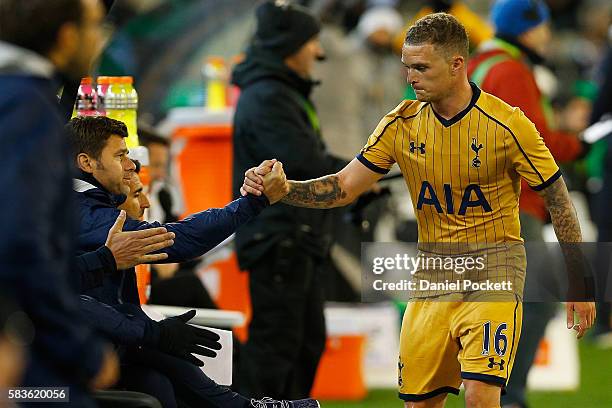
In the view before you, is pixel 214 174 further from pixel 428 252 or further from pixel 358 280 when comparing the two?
pixel 428 252

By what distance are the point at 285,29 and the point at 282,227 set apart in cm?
115

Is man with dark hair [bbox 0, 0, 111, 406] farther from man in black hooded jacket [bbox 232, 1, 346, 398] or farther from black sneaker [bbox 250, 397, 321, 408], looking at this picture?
man in black hooded jacket [bbox 232, 1, 346, 398]

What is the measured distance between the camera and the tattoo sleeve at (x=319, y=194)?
5680mm

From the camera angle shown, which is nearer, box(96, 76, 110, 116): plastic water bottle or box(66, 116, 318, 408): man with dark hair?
box(66, 116, 318, 408): man with dark hair

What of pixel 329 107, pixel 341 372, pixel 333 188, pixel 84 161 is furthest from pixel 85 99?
pixel 329 107

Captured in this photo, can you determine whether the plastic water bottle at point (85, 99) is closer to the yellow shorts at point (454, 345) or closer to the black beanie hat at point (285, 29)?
the yellow shorts at point (454, 345)

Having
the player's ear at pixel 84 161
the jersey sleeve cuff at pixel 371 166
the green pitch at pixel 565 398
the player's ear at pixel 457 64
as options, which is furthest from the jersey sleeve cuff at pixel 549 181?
the green pitch at pixel 565 398

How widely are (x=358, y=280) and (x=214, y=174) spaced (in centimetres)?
145

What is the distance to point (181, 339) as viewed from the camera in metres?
4.94

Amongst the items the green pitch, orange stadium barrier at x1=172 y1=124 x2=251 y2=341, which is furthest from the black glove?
orange stadium barrier at x1=172 y1=124 x2=251 y2=341

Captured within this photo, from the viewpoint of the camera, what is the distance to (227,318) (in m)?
6.89

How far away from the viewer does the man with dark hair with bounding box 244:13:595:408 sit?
5.27 m

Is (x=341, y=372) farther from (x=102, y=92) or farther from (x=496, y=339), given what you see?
(x=496, y=339)

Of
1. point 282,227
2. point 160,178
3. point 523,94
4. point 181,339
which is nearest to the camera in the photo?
point 181,339
